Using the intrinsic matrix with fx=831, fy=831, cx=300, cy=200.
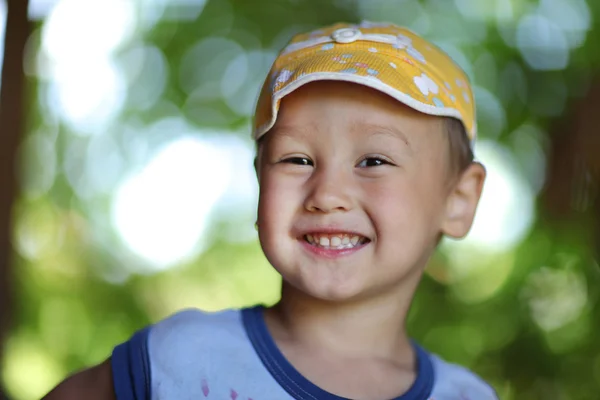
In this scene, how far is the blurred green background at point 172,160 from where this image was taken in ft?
8.96

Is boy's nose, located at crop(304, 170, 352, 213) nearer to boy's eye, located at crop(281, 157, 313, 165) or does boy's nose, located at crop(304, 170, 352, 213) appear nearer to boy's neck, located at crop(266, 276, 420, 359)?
boy's eye, located at crop(281, 157, 313, 165)

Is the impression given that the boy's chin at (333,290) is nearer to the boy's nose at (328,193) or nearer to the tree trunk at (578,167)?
the boy's nose at (328,193)

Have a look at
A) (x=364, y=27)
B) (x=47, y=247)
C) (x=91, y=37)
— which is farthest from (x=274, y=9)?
(x=364, y=27)

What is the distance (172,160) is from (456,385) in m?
1.94

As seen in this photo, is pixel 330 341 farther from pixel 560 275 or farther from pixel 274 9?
pixel 274 9

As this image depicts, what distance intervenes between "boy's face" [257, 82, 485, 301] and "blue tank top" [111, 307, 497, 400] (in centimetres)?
11

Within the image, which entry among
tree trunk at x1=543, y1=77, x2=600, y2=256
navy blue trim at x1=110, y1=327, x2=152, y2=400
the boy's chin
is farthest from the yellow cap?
tree trunk at x1=543, y1=77, x2=600, y2=256

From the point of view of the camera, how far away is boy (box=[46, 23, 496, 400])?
112 cm

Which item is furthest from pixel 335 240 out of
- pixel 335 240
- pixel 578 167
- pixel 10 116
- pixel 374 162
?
pixel 10 116

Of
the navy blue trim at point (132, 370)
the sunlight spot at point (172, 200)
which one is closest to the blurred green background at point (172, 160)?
the sunlight spot at point (172, 200)

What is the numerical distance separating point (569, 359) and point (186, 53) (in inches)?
66.6

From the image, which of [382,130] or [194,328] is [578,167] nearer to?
[382,130]

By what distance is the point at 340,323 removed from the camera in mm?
1197

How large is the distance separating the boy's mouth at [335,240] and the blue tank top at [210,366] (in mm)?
164
